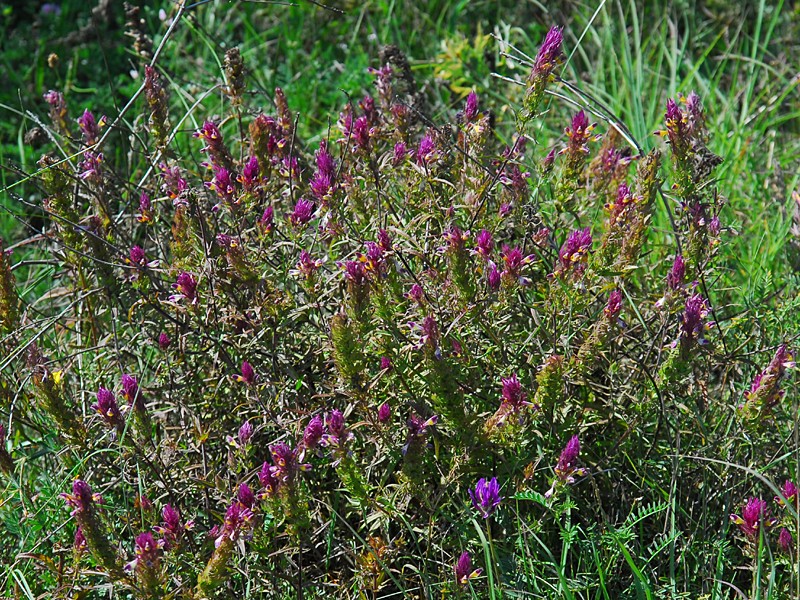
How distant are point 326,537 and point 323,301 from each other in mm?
599

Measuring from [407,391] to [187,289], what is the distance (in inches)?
22.7

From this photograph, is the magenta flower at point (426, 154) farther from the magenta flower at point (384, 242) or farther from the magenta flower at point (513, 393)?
the magenta flower at point (513, 393)

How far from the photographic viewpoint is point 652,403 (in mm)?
2408

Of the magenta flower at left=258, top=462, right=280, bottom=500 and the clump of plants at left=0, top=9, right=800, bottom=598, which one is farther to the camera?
the clump of plants at left=0, top=9, right=800, bottom=598

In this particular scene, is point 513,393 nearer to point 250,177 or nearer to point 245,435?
point 245,435

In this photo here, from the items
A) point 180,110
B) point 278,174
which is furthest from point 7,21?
point 278,174

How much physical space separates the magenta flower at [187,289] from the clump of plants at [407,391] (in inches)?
2.5

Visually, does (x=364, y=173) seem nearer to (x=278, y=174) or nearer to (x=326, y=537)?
(x=278, y=174)

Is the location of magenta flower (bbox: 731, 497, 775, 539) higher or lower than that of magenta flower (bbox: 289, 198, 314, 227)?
lower

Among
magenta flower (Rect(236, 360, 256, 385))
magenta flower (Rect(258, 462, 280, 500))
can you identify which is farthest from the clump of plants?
magenta flower (Rect(236, 360, 256, 385))

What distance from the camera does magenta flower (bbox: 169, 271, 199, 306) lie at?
229 cm

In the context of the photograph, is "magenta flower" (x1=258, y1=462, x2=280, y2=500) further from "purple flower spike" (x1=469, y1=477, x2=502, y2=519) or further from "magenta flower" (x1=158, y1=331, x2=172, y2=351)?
"magenta flower" (x1=158, y1=331, x2=172, y2=351)

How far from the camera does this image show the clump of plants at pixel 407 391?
85.1 inches

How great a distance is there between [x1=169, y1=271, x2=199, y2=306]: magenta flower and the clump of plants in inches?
2.5
